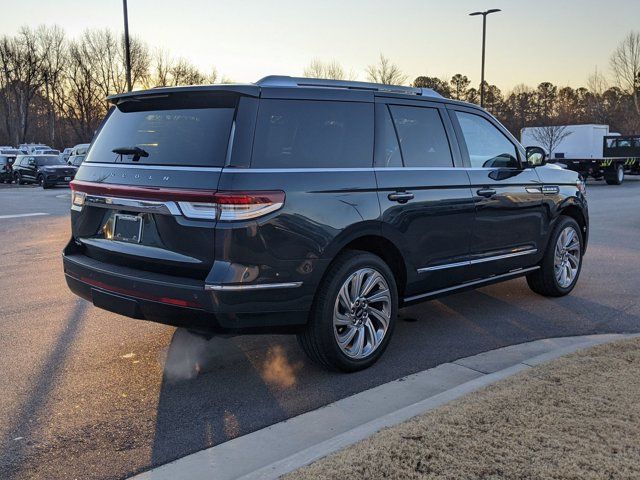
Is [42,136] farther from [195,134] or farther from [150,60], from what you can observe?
[195,134]

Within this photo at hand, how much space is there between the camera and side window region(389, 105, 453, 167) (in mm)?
4820

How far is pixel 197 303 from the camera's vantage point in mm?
3658

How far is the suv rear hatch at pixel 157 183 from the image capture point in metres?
3.68

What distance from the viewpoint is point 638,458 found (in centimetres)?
285

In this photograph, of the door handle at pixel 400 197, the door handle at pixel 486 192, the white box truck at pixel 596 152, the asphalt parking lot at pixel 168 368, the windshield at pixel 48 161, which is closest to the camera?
the asphalt parking lot at pixel 168 368

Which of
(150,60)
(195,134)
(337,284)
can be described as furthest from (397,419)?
(150,60)

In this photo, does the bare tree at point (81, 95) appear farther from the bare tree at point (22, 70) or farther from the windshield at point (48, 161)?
the windshield at point (48, 161)

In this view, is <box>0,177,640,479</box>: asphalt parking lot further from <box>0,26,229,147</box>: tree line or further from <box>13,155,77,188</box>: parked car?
<box>0,26,229,147</box>: tree line

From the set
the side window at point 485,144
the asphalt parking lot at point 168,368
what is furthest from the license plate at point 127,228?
the side window at point 485,144

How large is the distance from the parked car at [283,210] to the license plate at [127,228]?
0.04ft

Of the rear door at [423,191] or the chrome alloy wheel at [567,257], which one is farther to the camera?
the chrome alloy wheel at [567,257]

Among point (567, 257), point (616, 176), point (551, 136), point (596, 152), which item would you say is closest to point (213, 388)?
point (567, 257)

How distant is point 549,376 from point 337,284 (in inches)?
58.2

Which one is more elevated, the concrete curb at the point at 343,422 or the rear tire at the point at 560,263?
the rear tire at the point at 560,263
